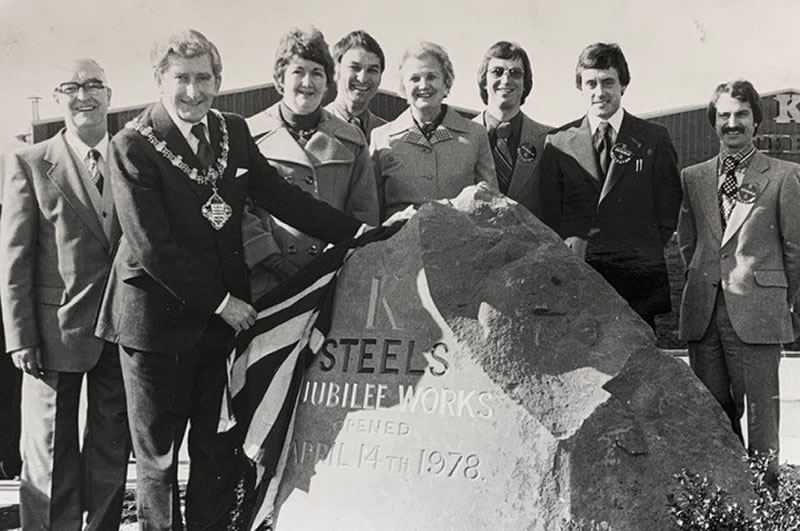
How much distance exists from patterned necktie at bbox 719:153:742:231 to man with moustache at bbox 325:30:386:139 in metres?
1.83

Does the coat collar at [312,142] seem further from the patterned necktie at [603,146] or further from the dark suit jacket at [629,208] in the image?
the patterned necktie at [603,146]

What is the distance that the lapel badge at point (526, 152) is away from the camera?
518 centimetres

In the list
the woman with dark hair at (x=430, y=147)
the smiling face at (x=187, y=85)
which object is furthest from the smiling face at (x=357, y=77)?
the smiling face at (x=187, y=85)

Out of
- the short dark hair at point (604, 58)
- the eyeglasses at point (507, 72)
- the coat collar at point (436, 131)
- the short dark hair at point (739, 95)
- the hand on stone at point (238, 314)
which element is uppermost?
the short dark hair at point (604, 58)

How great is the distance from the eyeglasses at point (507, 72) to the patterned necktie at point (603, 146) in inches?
19.4

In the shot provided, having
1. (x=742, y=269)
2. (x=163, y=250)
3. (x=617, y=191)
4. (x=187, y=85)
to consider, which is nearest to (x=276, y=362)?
(x=163, y=250)

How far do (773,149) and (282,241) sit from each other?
5.11 m

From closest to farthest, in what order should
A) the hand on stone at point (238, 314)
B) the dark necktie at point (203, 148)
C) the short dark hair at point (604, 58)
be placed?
the hand on stone at point (238, 314)
the dark necktie at point (203, 148)
the short dark hair at point (604, 58)

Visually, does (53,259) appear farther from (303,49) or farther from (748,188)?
Answer: (748,188)

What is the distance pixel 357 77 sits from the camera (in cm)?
498

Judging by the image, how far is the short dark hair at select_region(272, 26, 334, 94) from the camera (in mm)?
4578

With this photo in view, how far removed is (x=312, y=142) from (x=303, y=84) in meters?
0.27

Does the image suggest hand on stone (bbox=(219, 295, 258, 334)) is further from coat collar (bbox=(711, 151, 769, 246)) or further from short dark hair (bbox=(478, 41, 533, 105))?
coat collar (bbox=(711, 151, 769, 246))

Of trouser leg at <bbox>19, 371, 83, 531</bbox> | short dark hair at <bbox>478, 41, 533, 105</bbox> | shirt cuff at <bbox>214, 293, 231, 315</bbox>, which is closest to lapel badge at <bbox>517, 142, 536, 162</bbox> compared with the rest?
short dark hair at <bbox>478, 41, 533, 105</bbox>
